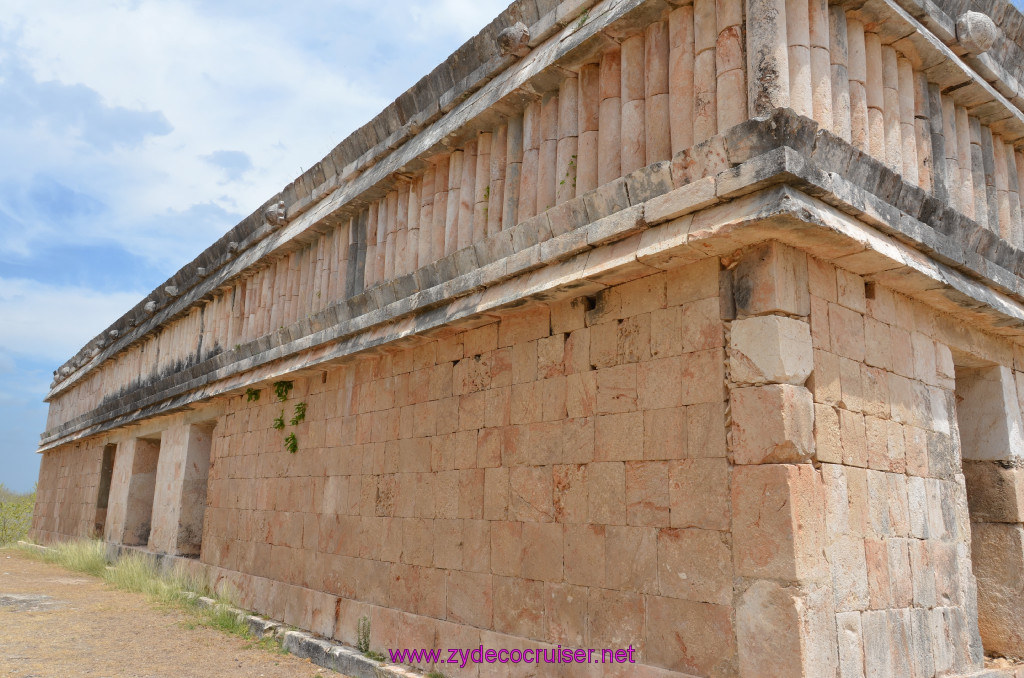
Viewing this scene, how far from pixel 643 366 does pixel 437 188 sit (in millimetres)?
3043

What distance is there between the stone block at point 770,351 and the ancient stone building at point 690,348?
0.04 ft

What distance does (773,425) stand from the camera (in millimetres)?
3896

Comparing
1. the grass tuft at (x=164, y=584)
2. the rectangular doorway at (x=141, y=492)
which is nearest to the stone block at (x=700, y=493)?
the grass tuft at (x=164, y=584)

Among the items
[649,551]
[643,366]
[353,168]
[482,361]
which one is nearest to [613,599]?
[649,551]

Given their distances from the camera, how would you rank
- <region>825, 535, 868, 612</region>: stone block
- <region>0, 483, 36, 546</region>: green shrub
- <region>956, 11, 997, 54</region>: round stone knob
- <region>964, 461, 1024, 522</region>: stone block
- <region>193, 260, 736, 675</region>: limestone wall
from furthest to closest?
<region>0, 483, 36, 546</region>: green shrub < <region>964, 461, 1024, 522</region>: stone block < <region>956, 11, 997, 54</region>: round stone knob < <region>193, 260, 736, 675</region>: limestone wall < <region>825, 535, 868, 612</region>: stone block

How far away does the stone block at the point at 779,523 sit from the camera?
3.72 metres

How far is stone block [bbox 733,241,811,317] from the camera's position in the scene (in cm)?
406

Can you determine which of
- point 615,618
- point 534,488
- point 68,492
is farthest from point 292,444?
point 68,492

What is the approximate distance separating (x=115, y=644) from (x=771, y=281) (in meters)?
7.10

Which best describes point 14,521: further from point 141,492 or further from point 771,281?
point 771,281

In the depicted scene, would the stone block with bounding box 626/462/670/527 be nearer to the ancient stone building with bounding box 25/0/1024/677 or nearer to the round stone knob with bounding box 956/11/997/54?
the ancient stone building with bounding box 25/0/1024/677

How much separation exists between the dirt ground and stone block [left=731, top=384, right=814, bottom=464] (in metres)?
4.37

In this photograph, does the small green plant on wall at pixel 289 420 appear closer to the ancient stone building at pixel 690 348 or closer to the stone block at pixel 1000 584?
the ancient stone building at pixel 690 348

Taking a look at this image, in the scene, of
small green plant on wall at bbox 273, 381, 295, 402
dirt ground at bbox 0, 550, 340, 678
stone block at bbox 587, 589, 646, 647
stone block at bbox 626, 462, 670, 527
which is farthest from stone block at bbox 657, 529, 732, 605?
small green plant on wall at bbox 273, 381, 295, 402
